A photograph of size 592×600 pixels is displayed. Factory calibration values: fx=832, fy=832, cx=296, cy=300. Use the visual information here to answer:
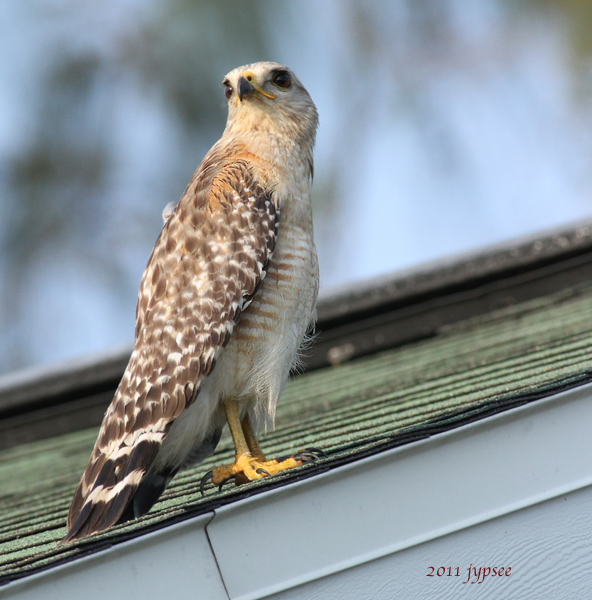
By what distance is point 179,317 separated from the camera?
3010 millimetres

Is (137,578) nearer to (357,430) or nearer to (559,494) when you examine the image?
(559,494)

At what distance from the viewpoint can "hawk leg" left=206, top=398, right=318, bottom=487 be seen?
2844mm

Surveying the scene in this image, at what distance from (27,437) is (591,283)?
14.3ft

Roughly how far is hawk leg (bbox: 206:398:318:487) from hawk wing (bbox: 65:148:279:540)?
0.97 feet

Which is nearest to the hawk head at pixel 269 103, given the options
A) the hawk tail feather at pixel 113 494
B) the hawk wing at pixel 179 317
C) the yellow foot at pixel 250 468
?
the hawk wing at pixel 179 317

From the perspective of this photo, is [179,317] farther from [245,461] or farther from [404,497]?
[404,497]

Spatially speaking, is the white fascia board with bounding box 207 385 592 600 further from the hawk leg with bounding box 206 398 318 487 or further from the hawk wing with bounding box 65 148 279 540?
the hawk wing with bounding box 65 148 279 540

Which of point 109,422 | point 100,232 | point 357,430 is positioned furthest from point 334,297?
point 100,232

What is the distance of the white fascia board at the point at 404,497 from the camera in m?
2.17

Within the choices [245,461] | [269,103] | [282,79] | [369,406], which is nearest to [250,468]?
[245,461]

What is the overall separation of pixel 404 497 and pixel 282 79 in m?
2.24

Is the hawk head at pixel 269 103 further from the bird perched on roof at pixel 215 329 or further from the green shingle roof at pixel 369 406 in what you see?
the green shingle roof at pixel 369 406

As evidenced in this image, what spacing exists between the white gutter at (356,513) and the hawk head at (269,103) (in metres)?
1.80

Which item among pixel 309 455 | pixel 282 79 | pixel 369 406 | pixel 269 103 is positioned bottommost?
pixel 309 455
